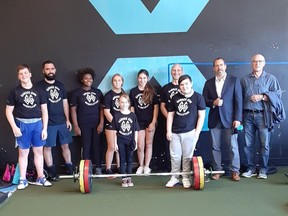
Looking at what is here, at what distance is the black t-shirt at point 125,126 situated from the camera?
4.22 m

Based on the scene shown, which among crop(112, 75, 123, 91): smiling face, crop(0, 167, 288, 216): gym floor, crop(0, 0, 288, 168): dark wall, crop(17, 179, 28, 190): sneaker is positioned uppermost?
crop(0, 0, 288, 168): dark wall

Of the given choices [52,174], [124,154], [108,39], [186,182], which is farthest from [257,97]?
[52,174]

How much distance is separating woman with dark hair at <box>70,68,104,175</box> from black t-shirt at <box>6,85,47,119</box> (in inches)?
24.1

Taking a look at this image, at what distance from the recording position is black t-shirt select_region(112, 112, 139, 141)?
422 centimetres

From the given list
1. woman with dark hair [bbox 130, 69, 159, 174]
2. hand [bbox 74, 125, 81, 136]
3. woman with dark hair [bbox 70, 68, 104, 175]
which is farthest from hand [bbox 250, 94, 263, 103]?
hand [bbox 74, 125, 81, 136]

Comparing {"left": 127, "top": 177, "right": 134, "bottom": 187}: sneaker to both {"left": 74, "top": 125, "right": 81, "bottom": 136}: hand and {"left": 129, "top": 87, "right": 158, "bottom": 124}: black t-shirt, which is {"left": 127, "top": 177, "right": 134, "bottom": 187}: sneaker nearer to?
{"left": 129, "top": 87, "right": 158, "bottom": 124}: black t-shirt

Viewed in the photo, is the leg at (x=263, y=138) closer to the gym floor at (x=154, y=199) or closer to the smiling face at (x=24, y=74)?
the gym floor at (x=154, y=199)

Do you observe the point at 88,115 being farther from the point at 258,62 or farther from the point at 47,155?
the point at 258,62

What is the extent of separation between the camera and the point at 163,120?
16.2 ft

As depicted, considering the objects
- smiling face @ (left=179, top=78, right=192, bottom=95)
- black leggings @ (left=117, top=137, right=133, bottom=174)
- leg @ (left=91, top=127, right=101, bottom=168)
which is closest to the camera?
smiling face @ (left=179, top=78, right=192, bottom=95)

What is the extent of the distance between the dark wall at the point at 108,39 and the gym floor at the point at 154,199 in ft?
3.73

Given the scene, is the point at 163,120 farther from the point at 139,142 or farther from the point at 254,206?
the point at 254,206

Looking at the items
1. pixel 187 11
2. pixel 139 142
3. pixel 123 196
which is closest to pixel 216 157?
pixel 139 142

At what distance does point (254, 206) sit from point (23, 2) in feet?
12.9
